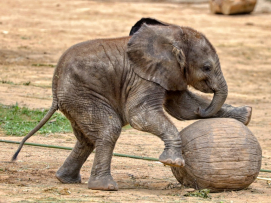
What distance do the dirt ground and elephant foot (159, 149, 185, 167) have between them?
0.34 m

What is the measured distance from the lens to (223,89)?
6.52m

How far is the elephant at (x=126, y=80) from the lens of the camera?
20.3ft

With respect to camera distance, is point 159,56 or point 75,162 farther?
point 75,162

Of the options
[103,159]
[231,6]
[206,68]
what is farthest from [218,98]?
[231,6]

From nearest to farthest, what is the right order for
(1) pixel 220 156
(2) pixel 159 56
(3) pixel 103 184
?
(1) pixel 220 156 → (3) pixel 103 184 → (2) pixel 159 56

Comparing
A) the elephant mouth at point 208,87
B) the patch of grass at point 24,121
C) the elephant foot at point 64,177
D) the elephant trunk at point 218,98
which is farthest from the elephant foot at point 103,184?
the patch of grass at point 24,121

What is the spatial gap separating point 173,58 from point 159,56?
16 centimetres

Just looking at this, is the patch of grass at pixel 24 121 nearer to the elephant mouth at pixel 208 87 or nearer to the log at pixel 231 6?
the elephant mouth at pixel 208 87

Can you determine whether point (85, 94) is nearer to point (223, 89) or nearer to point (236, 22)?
point (223, 89)

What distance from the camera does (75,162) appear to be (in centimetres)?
686

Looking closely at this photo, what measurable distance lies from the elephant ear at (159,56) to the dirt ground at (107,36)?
1.24 m

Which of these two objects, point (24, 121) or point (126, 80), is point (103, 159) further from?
point (24, 121)

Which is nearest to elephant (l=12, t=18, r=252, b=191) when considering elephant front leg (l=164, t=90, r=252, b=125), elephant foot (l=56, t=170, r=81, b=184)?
elephant front leg (l=164, t=90, r=252, b=125)

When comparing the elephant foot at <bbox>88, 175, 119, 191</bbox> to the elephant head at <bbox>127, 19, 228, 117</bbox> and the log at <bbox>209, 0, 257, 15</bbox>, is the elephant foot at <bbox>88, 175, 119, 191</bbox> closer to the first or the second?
the elephant head at <bbox>127, 19, 228, 117</bbox>
